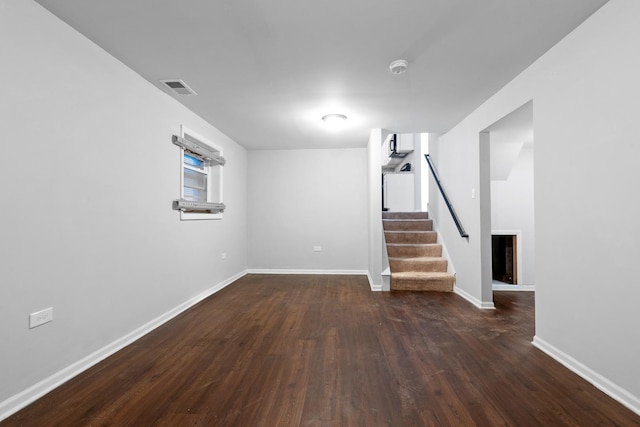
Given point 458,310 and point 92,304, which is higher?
point 92,304

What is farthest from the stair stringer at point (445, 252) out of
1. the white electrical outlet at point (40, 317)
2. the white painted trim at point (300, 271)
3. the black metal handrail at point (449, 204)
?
the white electrical outlet at point (40, 317)

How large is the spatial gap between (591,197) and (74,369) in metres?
3.63

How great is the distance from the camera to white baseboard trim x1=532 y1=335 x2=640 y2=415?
149 centimetres

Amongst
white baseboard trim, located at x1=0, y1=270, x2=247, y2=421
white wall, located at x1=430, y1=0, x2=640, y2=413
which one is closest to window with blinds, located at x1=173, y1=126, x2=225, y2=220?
white baseboard trim, located at x1=0, y1=270, x2=247, y2=421

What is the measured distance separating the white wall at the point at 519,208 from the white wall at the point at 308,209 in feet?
7.10

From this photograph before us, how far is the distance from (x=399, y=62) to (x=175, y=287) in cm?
317

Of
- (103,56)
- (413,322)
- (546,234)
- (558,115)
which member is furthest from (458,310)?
(103,56)

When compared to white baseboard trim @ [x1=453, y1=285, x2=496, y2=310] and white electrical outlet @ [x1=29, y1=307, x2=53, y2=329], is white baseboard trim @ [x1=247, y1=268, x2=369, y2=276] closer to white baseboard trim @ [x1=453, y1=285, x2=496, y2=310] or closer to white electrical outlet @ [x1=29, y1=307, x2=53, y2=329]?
white baseboard trim @ [x1=453, y1=285, x2=496, y2=310]

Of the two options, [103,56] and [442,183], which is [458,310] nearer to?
[442,183]

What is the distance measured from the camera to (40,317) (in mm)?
1637

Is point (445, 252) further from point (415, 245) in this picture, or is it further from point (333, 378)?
point (333, 378)

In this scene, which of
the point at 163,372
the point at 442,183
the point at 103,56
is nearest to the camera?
the point at 163,372

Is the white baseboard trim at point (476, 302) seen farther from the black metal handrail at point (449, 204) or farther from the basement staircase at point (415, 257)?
the black metal handrail at point (449, 204)

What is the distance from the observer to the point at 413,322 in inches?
108
